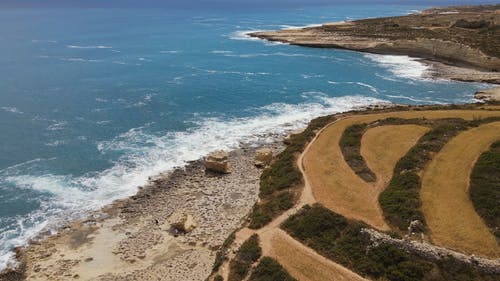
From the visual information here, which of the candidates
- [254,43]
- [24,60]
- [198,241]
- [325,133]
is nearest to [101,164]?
[198,241]

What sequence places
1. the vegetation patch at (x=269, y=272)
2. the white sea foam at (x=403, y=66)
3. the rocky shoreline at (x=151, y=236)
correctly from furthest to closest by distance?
the white sea foam at (x=403, y=66) → the rocky shoreline at (x=151, y=236) → the vegetation patch at (x=269, y=272)

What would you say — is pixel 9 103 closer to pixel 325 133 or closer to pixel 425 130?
pixel 325 133

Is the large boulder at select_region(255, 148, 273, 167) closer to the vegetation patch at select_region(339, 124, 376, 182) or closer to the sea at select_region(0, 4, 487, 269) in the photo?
the sea at select_region(0, 4, 487, 269)

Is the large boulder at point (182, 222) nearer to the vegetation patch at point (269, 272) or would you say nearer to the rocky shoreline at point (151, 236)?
the rocky shoreline at point (151, 236)

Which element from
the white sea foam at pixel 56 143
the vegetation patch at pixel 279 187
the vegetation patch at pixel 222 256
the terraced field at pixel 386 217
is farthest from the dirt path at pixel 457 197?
the white sea foam at pixel 56 143

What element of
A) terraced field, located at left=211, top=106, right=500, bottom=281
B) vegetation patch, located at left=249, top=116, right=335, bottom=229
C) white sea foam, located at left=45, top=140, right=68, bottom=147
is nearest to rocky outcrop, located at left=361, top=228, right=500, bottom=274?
terraced field, located at left=211, top=106, right=500, bottom=281

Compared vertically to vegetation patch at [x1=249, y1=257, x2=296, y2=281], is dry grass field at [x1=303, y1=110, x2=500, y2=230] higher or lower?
higher

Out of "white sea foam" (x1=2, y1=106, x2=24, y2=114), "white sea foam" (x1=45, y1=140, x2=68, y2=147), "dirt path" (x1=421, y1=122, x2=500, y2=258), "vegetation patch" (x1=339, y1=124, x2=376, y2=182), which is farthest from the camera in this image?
"white sea foam" (x1=2, y1=106, x2=24, y2=114)

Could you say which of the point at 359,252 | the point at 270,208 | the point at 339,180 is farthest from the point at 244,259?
the point at 339,180
